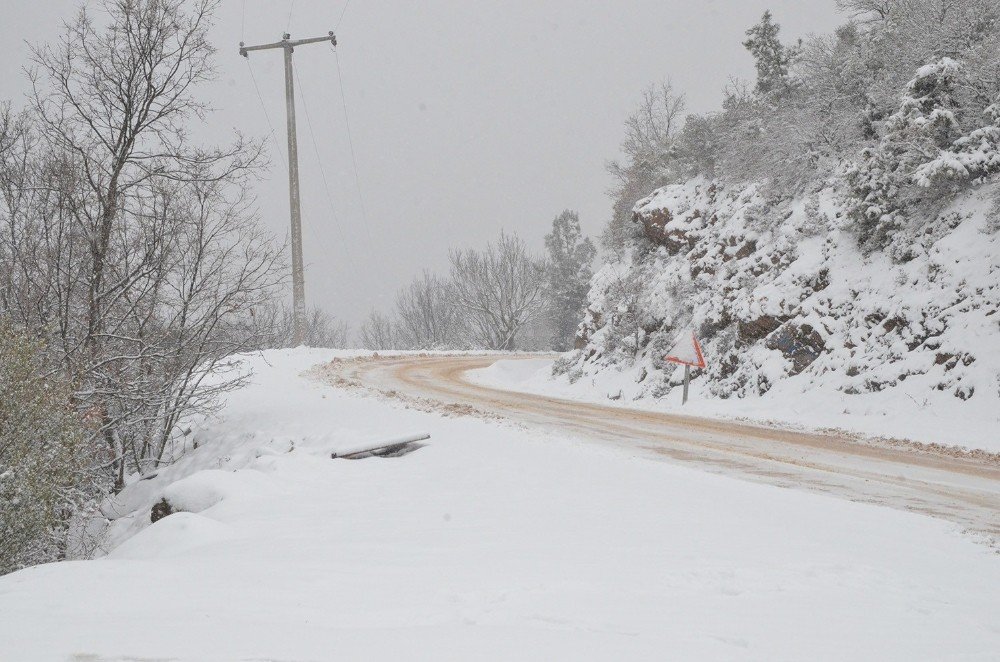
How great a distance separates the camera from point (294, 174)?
26.4 meters

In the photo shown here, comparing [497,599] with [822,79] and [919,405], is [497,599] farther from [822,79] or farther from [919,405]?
[822,79]

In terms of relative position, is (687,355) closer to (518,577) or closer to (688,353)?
(688,353)

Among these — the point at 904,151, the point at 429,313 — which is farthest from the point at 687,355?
the point at 429,313

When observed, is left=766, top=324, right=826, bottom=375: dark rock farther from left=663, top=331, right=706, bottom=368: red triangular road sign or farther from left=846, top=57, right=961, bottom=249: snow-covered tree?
left=846, top=57, right=961, bottom=249: snow-covered tree

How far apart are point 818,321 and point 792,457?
7.36 meters

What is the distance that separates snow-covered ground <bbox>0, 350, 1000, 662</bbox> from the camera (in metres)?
3.20

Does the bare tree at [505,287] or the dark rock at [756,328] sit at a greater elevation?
the bare tree at [505,287]

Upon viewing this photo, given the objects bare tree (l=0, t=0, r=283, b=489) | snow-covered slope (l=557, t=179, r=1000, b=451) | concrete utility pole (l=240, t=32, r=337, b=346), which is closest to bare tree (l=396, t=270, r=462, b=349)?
concrete utility pole (l=240, t=32, r=337, b=346)

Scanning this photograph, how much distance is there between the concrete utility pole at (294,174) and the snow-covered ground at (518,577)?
19.4m

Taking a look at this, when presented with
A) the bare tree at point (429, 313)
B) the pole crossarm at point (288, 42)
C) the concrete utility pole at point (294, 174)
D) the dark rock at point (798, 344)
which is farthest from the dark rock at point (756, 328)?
the bare tree at point (429, 313)

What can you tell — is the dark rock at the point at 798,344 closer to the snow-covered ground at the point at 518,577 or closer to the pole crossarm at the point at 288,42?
the snow-covered ground at the point at 518,577

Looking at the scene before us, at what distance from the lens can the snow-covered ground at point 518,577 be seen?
3.20 metres

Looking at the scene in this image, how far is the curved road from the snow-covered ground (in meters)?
0.73

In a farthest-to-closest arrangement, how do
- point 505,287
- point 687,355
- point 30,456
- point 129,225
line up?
point 505,287
point 687,355
point 129,225
point 30,456
